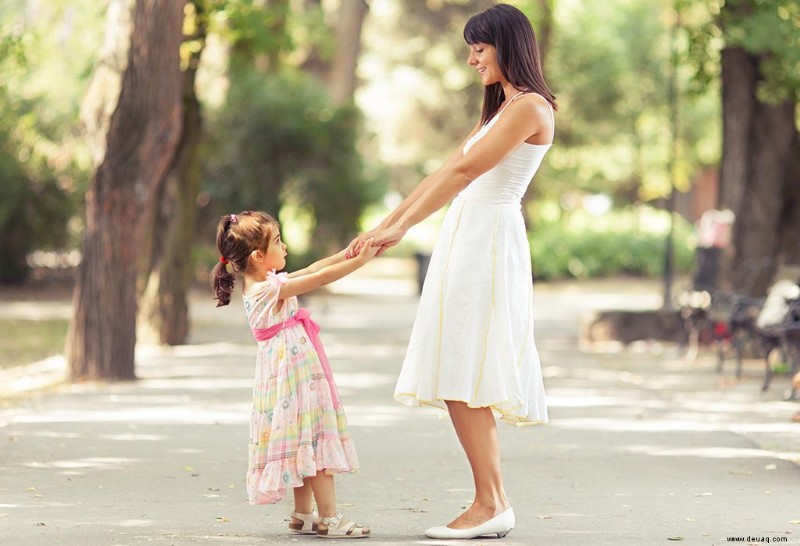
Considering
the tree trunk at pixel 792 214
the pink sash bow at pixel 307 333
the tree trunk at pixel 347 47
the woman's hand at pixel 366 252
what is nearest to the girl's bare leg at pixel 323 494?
the pink sash bow at pixel 307 333

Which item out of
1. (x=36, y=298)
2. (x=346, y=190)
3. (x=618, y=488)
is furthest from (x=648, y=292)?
(x=618, y=488)

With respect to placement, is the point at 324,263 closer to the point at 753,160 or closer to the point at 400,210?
the point at 400,210

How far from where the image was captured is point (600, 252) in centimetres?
3734

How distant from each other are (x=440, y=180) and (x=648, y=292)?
28076 millimetres

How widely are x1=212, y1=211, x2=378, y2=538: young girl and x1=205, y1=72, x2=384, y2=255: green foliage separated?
2312 centimetres

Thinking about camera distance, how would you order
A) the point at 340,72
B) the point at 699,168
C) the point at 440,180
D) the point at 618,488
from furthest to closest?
1. the point at 699,168
2. the point at 340,72
3. the point at 618,488
4. the point at 440,180

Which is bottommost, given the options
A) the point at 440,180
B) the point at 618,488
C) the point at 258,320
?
the point at 618,488

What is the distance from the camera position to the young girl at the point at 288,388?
645 cm

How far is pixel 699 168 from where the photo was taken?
57875mm

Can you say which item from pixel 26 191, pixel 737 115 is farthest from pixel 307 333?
pixel 26 191

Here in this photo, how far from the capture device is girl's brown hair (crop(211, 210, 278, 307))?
6559 mm

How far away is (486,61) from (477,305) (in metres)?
0.99

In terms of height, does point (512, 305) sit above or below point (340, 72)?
below

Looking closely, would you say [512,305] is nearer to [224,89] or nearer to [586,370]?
[586,370]
